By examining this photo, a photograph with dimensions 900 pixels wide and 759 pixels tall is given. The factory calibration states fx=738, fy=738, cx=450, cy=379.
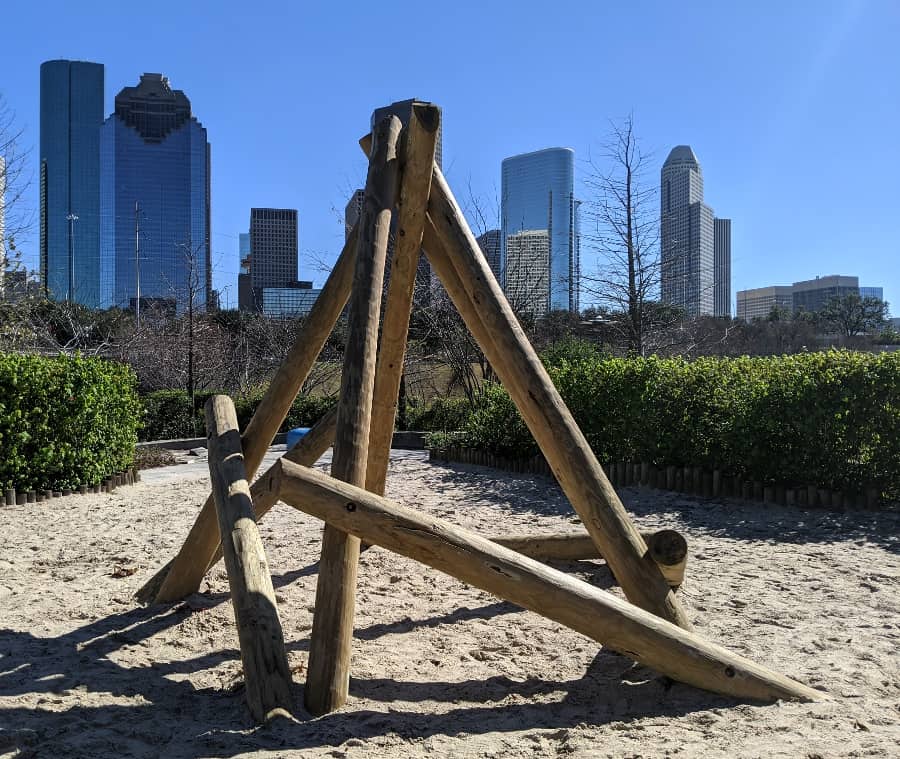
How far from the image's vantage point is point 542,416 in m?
3.91

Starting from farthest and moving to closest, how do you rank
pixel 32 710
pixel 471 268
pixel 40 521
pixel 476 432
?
pixel 476 432 < pixel 40 521 < pixel 471 268 < pixel 32 710

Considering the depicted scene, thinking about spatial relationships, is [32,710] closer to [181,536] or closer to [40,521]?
[181,536]

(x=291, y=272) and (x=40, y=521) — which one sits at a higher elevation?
(x=291, y=272)

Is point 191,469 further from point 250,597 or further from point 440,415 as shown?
point 250,597

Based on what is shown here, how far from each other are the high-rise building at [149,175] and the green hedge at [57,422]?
24.8m

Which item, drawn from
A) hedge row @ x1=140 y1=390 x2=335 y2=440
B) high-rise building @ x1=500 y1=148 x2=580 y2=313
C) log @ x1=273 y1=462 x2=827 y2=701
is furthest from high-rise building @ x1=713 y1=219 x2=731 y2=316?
log @ x1=273 y1=462 x2=827 y2=701

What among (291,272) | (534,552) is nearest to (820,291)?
(291,272)

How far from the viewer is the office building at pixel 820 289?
230 feet

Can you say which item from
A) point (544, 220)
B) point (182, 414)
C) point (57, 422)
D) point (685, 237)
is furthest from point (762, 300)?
point (57, 422)

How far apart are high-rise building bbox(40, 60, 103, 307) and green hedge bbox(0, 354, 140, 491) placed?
1572cm

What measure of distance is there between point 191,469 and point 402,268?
7954mm

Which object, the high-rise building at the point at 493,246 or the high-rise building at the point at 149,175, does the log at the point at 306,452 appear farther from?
the high-rise building at the point at 149,175

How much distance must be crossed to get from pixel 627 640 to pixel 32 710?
254 cm

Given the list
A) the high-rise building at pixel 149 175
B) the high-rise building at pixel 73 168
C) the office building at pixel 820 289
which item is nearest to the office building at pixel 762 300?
the office building at pixel 820 289
